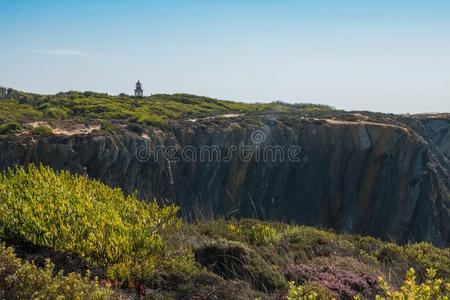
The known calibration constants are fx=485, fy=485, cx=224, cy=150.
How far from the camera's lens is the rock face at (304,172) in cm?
3472

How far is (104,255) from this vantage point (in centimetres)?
732

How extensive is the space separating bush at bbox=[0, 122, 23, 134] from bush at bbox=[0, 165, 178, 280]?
21.4m

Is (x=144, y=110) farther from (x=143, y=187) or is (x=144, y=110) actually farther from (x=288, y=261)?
(x=288, y=261)

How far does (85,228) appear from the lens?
24.9ft

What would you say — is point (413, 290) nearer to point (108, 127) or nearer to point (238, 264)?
point (238, 264)

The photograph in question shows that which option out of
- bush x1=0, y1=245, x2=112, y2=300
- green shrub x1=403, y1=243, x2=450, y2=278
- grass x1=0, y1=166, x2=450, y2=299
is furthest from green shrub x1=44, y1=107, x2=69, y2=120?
bush x1=0, y1=245, x2=112, y2=300

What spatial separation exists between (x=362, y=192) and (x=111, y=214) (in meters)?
37.6

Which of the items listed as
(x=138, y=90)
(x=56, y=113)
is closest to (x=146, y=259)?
(x=56, y=113)

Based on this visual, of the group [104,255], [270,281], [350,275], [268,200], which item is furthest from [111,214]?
[268,200]

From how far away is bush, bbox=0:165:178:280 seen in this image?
7.28m

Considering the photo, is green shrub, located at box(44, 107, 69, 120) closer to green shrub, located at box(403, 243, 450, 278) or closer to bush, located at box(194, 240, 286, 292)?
green shrub, located at box(403, 243, 450, 278)

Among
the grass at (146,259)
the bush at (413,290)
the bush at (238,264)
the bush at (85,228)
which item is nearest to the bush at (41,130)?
the grass at (146,259)

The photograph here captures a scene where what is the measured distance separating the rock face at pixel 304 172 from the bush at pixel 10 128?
5.85 metres

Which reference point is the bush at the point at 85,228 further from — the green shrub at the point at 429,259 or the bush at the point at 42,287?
the green shrub at the point at 429,259
